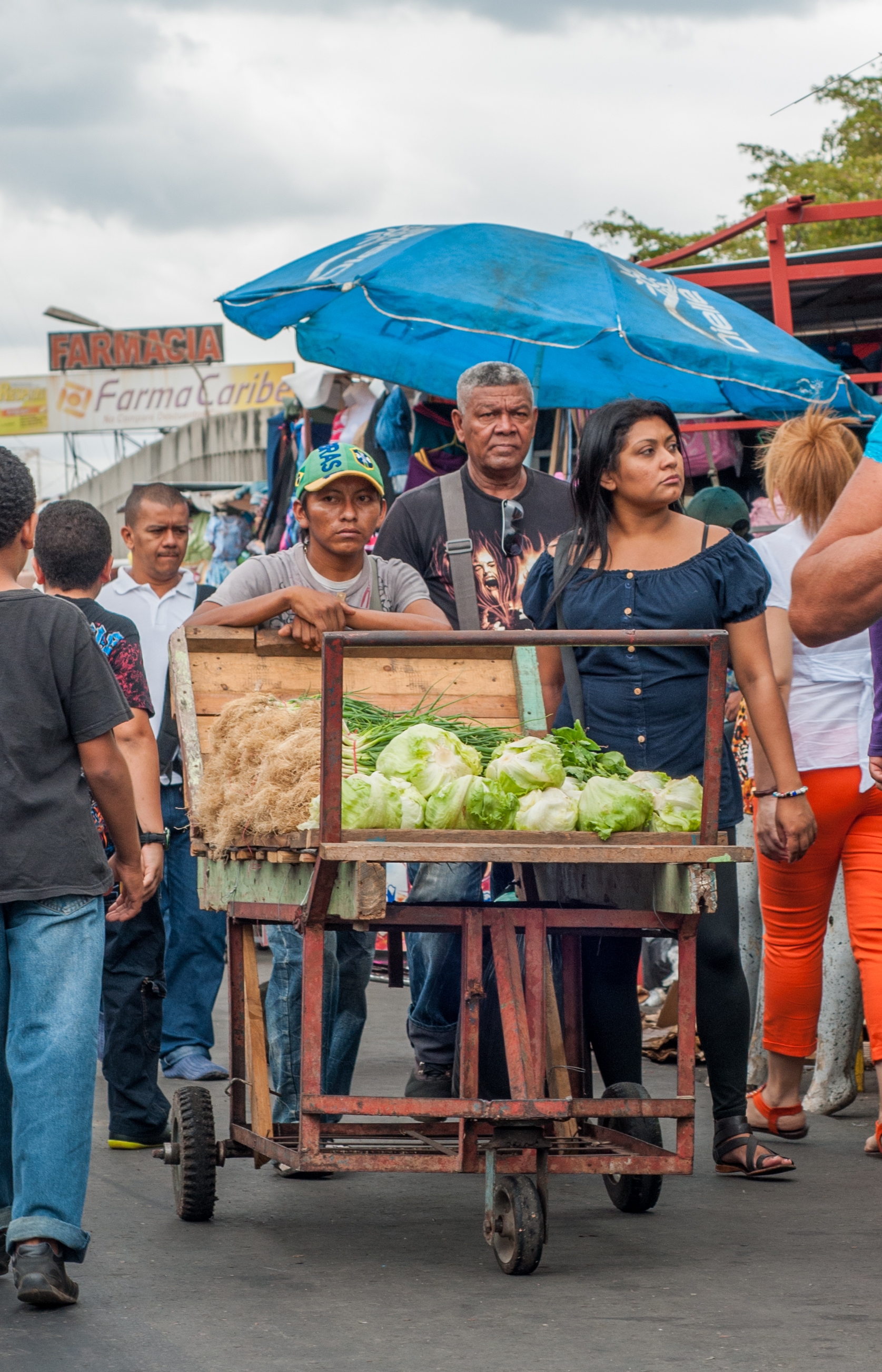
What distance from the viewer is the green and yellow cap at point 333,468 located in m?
5.33

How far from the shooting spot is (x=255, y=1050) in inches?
184

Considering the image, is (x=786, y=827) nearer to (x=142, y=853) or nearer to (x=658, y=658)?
(x=658, y=658)

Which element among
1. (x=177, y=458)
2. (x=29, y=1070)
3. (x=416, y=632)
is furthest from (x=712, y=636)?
(x=177, y=458)

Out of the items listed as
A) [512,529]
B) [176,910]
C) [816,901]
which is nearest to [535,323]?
[512,529]

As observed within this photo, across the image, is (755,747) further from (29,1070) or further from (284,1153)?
(29,1070)

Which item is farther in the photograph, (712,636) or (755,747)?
(755,747)

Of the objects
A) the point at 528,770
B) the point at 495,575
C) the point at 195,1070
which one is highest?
the point at 495,575

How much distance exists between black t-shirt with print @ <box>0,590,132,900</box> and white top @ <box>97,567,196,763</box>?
291 cm

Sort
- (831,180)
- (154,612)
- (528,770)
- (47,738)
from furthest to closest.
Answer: (831,180) < (154,612) < (528,770) < (47,738)

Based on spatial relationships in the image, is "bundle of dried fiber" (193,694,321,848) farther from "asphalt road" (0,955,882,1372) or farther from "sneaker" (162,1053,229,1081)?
"sneaker" (162,1053,229,1081)

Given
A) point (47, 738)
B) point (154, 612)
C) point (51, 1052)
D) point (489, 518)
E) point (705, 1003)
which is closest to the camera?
point (51, 1052)

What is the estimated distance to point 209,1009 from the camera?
7.13 meters

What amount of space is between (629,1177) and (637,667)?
1.42 m

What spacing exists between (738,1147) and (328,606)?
204cm
